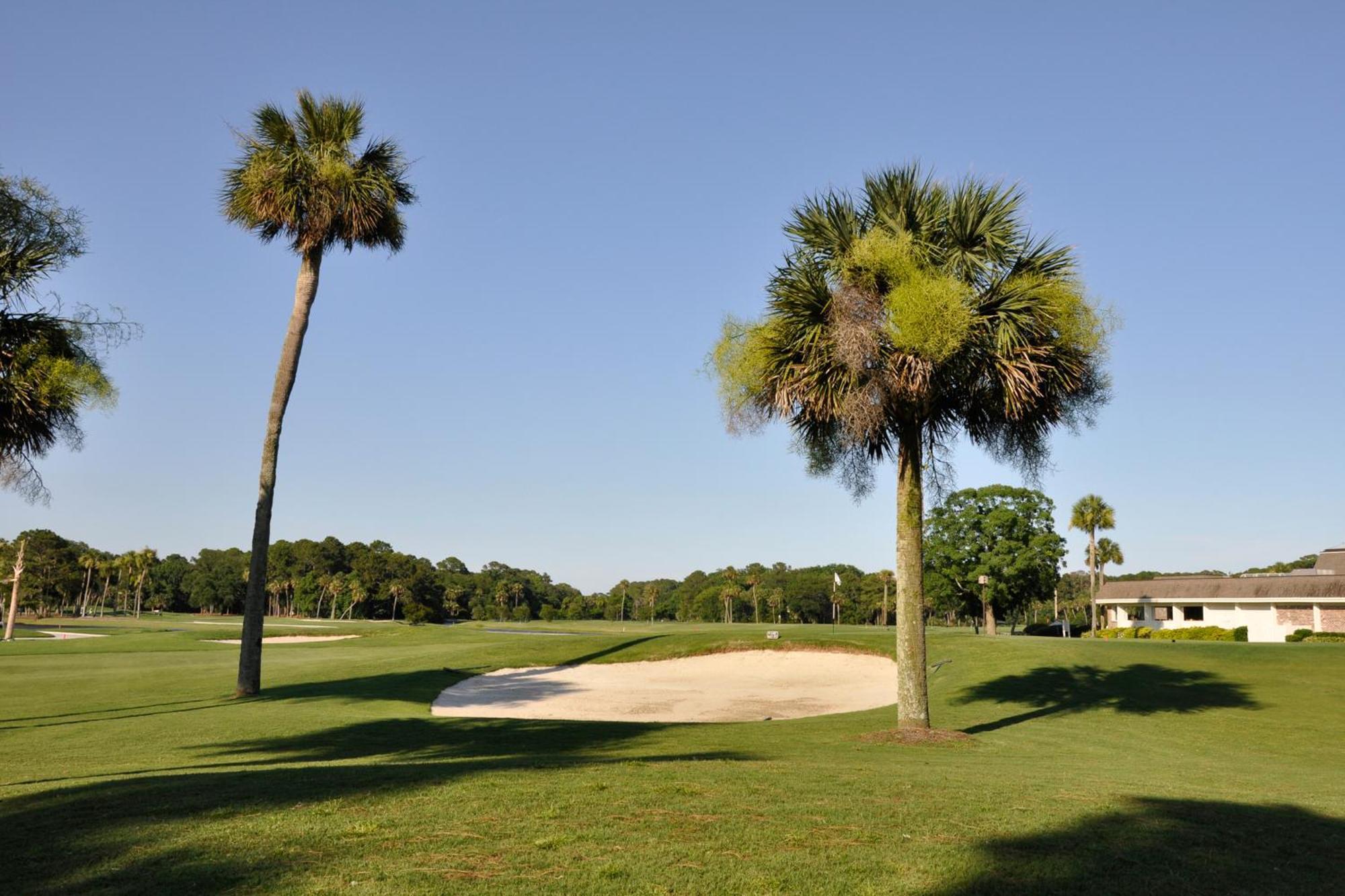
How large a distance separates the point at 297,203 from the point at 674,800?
2240 cm

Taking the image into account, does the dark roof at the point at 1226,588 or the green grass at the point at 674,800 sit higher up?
the dark roof at the point at 1226,588

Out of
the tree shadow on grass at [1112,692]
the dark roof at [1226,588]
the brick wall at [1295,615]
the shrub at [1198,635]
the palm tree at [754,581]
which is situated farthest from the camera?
the palm tree at [754,581]

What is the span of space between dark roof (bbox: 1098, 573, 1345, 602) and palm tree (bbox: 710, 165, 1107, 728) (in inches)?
1974

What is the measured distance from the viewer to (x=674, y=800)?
8.73 metres

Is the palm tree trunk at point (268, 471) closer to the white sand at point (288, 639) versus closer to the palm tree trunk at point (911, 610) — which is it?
the palm tree trunk at point (911, 610)

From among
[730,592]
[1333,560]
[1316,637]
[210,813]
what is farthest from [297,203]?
[730,592]

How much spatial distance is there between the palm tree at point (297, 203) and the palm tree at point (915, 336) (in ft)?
45.0

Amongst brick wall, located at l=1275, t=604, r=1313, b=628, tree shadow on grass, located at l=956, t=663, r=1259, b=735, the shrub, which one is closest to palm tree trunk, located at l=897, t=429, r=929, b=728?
tree shadow on grass, located at l=956, t=663, r=1259, b=735

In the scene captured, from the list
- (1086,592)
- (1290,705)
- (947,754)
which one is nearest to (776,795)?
(947,754)

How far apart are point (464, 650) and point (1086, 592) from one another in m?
129

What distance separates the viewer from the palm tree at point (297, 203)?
2466cm

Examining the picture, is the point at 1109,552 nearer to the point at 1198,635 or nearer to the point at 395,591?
the point at 1198,635

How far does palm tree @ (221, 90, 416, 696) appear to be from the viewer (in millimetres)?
24656

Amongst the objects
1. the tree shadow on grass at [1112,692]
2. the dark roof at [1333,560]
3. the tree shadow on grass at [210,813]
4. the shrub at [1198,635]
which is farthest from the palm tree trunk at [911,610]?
the dark roof at [1333,560]
